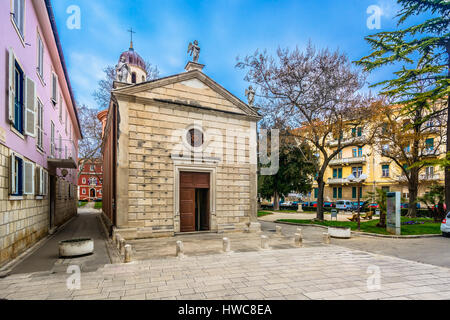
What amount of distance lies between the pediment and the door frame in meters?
3.44

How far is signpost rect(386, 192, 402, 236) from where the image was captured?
13781mm

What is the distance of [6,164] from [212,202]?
9.13m

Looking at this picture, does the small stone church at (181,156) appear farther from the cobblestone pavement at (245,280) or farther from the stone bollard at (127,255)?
the cobblestone pavement at (245,280)

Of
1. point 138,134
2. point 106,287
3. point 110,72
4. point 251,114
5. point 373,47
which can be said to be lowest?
point 106,287

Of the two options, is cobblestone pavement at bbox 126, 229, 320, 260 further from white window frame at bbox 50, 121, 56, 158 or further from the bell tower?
the bell tower

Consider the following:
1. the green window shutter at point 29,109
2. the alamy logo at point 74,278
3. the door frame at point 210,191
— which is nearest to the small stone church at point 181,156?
the door frame at point 210,191

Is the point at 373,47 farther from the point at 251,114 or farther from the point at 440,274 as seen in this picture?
the point at 440,274

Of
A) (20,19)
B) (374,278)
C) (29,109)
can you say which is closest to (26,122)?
(29,109)

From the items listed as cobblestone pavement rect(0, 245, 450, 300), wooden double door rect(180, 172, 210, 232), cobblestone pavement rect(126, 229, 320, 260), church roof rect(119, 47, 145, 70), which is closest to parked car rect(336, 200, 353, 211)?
cobblestone pavement rect(126, 229, 320, 260)

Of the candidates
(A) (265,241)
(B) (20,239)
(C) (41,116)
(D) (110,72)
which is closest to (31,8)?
(C) (41,116)

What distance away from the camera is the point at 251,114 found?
639 inches

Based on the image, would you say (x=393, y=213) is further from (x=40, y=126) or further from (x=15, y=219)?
(x=40, y=126)

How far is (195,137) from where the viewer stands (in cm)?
1447

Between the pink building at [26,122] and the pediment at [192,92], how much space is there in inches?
145
